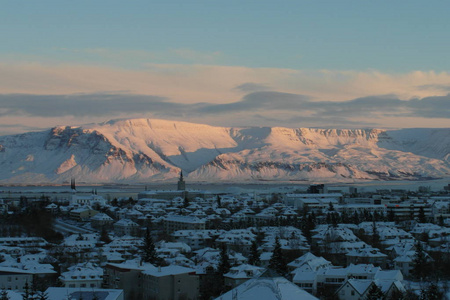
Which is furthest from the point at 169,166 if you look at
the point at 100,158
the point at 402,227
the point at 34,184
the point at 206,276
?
the point at 206,276

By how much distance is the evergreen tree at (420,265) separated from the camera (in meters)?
37.9

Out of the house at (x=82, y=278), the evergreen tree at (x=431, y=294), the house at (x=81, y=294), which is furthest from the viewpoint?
the house at (x=82, y=278)

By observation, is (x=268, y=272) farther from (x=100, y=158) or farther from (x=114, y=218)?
(x=100, y=158)

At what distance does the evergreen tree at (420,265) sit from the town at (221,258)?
63mm

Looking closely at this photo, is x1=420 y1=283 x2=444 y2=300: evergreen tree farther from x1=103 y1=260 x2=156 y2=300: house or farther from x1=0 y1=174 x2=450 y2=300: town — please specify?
x1=103 y1=260 x2=156 y2=300: house

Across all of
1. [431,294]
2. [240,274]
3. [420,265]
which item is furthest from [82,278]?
[420,265]

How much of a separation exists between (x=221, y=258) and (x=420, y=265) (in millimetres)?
8959

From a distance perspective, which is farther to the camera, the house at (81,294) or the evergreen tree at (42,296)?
the house at (81,294)

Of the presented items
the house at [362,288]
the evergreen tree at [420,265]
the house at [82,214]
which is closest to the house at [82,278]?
the house at [362,288]

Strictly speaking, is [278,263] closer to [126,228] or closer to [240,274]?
[240,274]

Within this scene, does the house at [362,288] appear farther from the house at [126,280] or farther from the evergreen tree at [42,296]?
the evergreen tree at [42,296]

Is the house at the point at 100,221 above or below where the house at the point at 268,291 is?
below

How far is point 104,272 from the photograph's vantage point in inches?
1422

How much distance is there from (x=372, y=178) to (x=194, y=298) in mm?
158421
